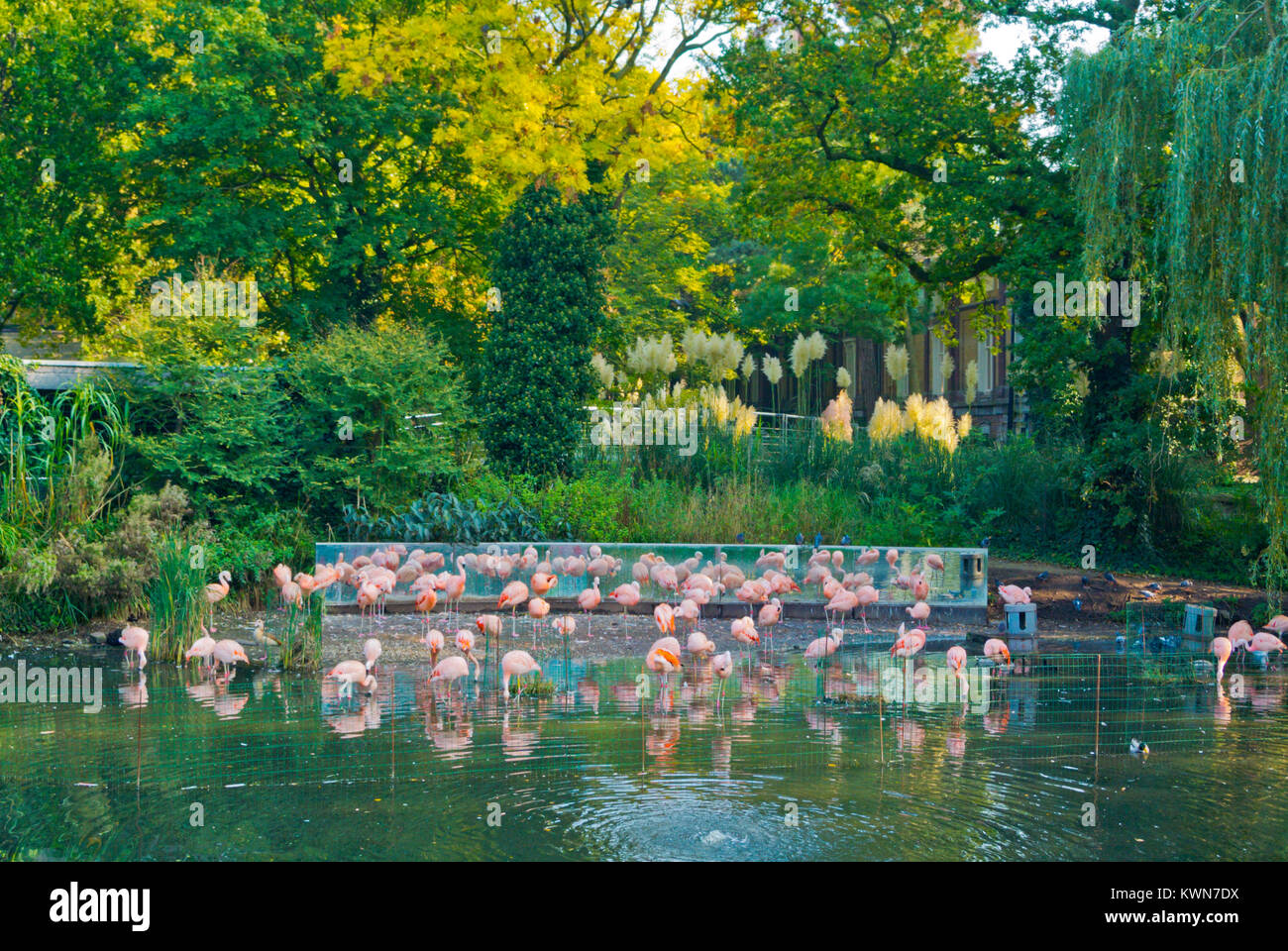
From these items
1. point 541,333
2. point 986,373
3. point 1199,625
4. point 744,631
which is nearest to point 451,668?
point 744,631

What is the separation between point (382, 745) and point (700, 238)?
1899 centimetres

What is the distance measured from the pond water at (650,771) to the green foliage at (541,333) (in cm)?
671

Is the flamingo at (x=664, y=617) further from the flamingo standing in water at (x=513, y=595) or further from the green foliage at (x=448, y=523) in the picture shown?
the green foliage at (x=448, y=523)

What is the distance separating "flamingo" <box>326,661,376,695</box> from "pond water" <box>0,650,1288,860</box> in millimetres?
140

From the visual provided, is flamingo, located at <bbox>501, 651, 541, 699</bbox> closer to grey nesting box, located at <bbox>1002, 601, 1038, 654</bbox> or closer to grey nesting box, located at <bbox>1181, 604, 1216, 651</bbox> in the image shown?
grey nesting box, located at <bbox>1002, 601, 1038, 654</bbox>

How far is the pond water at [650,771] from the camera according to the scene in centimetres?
498

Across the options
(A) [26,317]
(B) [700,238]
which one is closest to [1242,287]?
(B) [700,238]

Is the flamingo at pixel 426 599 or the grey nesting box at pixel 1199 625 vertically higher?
the flamingo at pixel 426 599

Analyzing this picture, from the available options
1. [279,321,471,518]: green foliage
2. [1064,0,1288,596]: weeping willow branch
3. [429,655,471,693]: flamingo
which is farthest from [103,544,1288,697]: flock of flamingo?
[1064,0,1288,596]: weeping willow branch

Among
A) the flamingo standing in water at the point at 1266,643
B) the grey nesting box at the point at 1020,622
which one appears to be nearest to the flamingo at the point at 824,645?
the grey nesting box at the point at 1020,622

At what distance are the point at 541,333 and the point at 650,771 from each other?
396 inches

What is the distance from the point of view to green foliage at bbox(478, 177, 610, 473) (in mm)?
14961

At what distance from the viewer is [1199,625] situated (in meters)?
10.8

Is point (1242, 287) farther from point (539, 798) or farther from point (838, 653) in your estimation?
point (539, 798)
